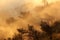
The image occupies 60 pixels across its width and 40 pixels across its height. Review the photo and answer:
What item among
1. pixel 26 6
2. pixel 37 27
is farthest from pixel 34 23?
pixel 26 6

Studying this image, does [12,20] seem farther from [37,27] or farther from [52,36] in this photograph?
[52,36]

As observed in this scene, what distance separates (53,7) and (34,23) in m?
0.18

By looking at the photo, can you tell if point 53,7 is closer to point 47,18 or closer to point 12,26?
point 47,18

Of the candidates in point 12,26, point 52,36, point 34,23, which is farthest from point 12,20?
point 52,36

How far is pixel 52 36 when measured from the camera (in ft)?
3.82

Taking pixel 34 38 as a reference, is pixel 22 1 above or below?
above

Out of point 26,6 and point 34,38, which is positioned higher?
point 26,6

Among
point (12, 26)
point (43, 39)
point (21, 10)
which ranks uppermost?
point (21, 10)

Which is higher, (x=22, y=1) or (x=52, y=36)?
(x=22, y=1)

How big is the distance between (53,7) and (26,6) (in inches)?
7.6

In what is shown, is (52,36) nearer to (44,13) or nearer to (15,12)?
(44,13)

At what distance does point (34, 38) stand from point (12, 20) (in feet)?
0.66

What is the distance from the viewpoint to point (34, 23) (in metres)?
1.20

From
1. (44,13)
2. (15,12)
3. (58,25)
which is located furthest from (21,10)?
(58,25)
